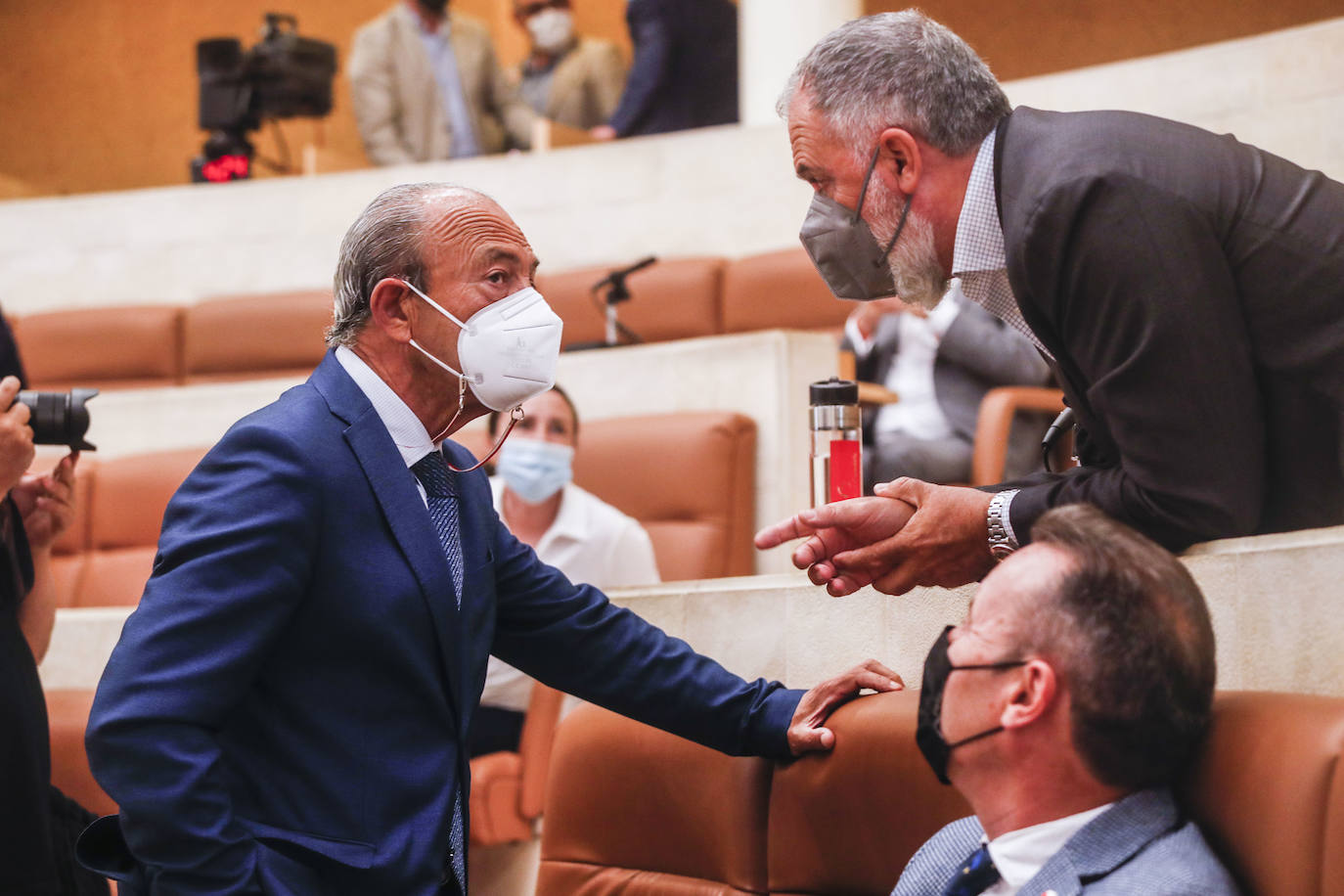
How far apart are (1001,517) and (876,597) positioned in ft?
1.11

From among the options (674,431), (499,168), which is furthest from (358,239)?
(499,168)

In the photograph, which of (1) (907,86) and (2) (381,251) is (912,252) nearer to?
(1) (907,86)

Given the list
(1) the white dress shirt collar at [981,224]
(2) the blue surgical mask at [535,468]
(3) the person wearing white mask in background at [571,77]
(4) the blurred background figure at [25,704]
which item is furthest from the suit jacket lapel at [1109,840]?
(3) the person wearing white mask in background at [571,77]

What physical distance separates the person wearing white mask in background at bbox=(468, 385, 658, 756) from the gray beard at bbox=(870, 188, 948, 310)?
1.44m

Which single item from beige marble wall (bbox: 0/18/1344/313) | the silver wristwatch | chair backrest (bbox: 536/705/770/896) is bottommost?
chair backrest (bbox: 536/705/770/896)

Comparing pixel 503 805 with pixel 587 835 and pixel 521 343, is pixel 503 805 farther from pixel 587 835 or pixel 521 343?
pixel 521 343

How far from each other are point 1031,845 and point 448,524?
0.69 m

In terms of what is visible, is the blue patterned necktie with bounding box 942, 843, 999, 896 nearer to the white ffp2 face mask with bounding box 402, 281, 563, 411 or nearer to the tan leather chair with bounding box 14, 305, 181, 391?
the white ffp2 face mask with bounding box 402, 281, 563, 411

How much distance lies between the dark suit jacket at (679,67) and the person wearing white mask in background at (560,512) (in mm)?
2146

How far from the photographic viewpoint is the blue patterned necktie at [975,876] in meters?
1.18

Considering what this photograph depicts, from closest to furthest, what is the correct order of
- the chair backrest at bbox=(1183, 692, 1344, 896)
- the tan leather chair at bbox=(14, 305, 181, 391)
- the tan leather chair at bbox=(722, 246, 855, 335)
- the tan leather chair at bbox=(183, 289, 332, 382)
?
the chair backrest at bbox=(1183, 692, 1344, 896), the tan leather chair at bbox=(722, 246, 855, 335), the tan leather chair at bbox=(183, 289, 332, 382), the tan leather chair at bbox=(14, 305, 181, 391)

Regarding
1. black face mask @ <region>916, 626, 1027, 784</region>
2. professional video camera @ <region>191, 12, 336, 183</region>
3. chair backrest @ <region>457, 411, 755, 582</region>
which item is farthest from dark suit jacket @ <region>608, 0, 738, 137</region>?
black face mask @ <region>916, 626, 1027, 784</region>

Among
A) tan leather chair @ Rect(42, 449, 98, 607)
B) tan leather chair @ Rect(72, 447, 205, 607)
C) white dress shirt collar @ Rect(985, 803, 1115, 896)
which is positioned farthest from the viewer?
tan leather chair @ Rect(42, 449, 98, 607)

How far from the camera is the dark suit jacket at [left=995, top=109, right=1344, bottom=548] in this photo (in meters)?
1.18
